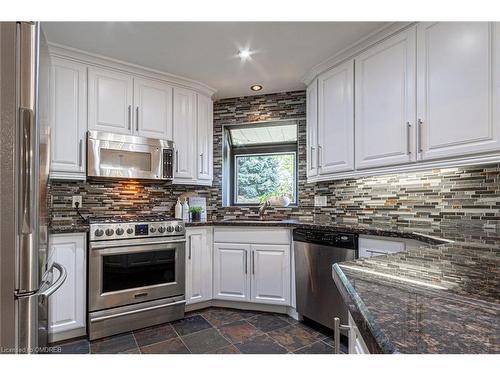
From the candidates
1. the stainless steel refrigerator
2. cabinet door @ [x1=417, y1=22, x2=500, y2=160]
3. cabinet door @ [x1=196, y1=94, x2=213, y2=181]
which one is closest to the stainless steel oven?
cabinet door @ [x1=196, y1=94, x2=213, y2=181]

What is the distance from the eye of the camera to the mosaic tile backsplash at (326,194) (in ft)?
6.29

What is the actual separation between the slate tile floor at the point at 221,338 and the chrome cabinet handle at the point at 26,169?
1.42m

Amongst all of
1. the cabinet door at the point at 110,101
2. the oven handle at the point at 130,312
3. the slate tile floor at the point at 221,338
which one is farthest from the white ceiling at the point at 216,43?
the slate tile floor at the point at 221,338

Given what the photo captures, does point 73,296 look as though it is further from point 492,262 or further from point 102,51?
point 492,262

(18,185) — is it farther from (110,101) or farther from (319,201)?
(319,201)

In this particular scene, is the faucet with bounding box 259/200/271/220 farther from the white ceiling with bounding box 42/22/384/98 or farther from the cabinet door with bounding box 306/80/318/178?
the white ceiling with bounding box 42/22/384/98

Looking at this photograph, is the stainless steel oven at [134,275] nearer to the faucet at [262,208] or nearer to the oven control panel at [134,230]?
the oven control panel at [134,230]

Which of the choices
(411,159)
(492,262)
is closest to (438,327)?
(492,262)

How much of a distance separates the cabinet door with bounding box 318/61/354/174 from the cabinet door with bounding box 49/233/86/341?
2.13 meters

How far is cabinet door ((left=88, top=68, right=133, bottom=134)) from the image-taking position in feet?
8.16

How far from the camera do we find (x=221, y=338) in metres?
2.16

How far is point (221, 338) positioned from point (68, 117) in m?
2.16

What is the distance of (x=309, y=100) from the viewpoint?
2.90 m

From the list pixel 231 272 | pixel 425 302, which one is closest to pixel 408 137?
pixel 425 302
